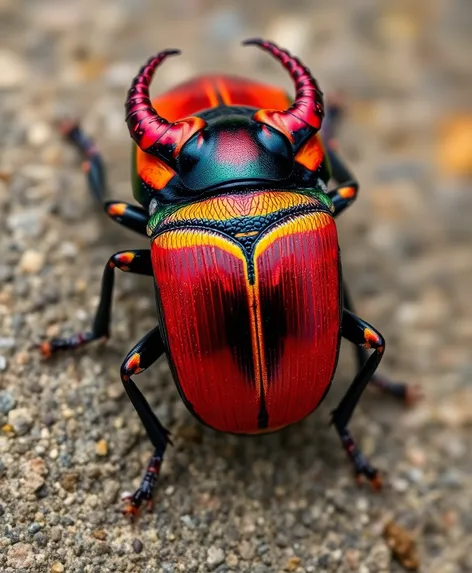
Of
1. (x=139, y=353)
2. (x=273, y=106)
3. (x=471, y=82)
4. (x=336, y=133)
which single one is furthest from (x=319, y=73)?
(x=139, y=353)

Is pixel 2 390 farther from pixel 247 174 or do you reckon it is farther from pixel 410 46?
pixel 410 46

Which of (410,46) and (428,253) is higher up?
(410,46)

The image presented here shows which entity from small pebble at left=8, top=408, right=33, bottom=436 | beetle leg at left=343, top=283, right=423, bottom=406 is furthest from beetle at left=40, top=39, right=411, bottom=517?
beetle leg at left=343, top=283, right=423, bottom=406

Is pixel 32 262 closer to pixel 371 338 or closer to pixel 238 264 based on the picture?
pixel 238 264

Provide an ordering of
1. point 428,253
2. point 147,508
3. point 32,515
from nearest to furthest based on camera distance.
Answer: point 32,515 < point 147,508 < point 428,253

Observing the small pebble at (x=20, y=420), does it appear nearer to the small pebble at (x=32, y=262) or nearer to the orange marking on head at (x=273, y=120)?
the small pebble at (x=32, y=262)

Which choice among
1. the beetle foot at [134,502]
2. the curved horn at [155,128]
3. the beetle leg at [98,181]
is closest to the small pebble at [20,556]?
the beetle foot at [134,502]

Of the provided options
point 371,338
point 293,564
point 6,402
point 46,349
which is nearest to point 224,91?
point 371,338
